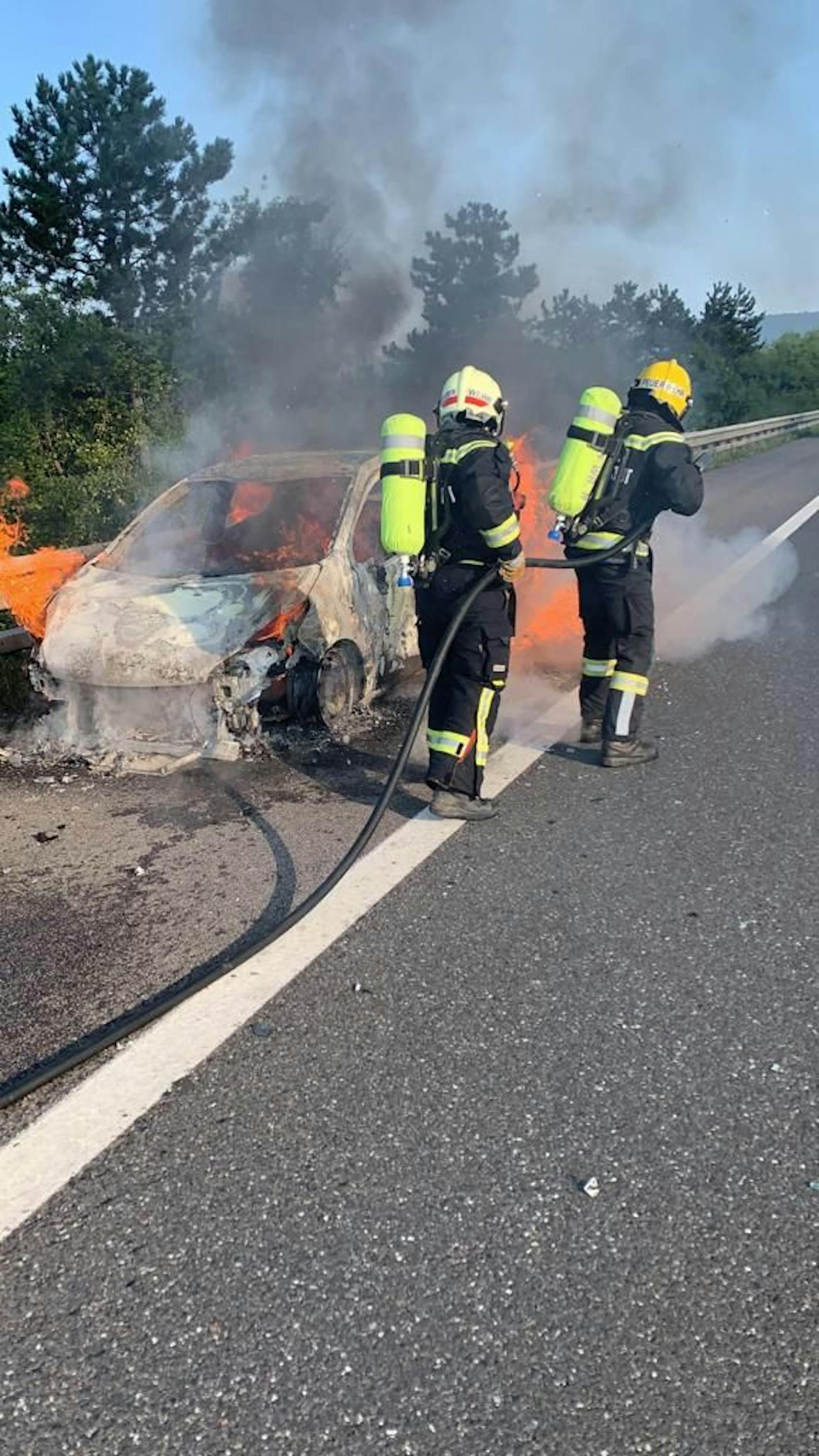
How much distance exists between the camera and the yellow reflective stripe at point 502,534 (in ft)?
15.0

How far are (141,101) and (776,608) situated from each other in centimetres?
1605

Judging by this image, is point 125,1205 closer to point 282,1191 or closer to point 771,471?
point 282,1191

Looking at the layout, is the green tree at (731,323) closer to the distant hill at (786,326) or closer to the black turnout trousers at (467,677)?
the distant hill at (786,326)

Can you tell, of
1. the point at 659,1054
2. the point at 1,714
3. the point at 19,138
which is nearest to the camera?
the point at 659,1054

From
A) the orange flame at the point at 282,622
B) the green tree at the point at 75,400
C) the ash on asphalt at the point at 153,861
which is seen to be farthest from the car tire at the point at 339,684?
the green tree at the point at 75,400

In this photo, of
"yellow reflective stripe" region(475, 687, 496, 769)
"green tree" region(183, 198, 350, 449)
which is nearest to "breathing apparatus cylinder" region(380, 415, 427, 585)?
"yellow reflective stripe" region(475, 687, 496, 769)

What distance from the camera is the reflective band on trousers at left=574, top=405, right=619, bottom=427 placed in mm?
5227

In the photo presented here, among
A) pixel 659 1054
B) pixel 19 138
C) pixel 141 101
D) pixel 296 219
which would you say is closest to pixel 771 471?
pixel 296 219

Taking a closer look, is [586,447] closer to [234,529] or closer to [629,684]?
[629,684]

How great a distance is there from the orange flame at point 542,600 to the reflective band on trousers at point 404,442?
2.54 meters

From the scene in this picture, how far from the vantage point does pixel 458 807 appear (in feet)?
15.3

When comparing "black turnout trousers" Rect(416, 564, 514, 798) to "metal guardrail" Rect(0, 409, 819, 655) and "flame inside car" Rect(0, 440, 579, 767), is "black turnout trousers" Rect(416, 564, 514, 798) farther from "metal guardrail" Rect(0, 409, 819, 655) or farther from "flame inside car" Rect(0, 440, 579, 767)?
"metal guardrail" Rect(0, 409, 819, 655)

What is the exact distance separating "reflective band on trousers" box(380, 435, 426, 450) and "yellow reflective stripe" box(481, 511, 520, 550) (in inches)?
17.5

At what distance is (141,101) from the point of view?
19172 millimetres
